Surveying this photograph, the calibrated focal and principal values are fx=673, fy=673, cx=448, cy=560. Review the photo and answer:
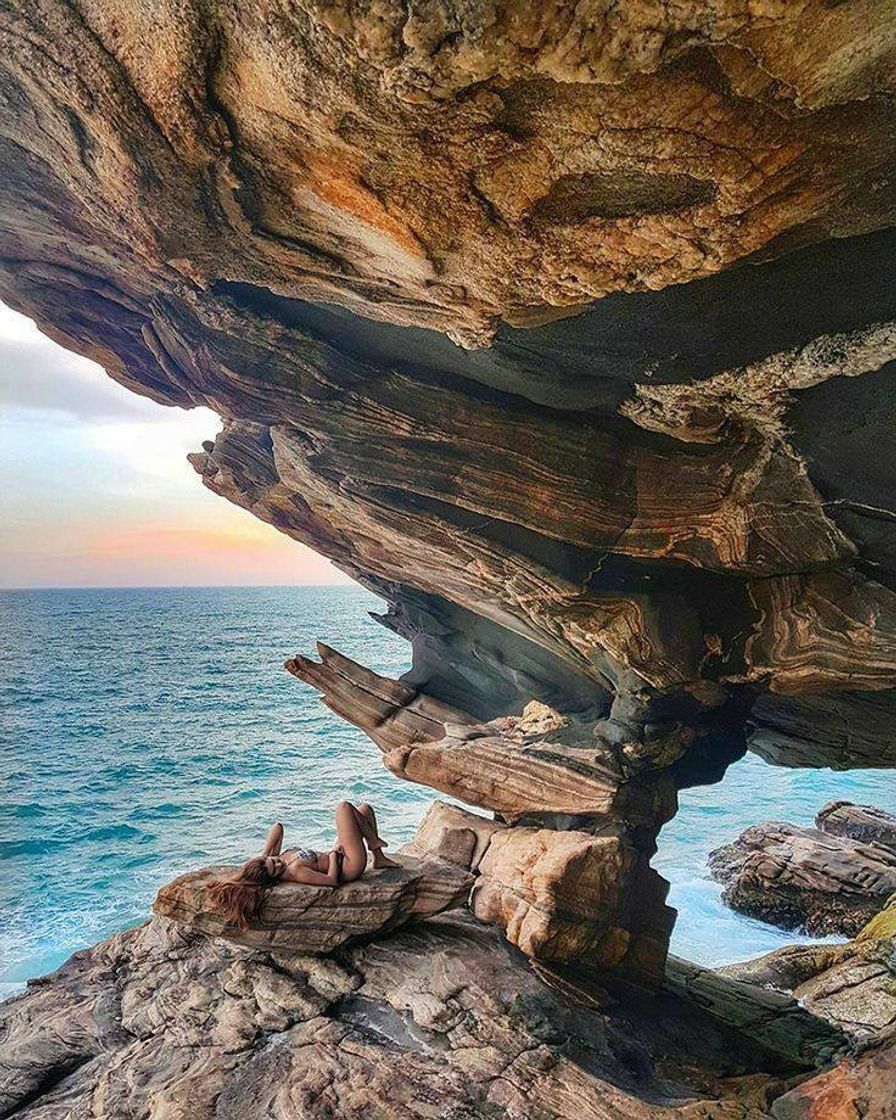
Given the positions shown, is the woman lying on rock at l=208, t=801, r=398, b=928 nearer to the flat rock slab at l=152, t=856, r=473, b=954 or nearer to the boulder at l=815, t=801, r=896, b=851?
the flat rock slab at l=152, t=856, r=473, b=954

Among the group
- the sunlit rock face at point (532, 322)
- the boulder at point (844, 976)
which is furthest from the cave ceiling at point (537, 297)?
the boulder at point (844, 976)

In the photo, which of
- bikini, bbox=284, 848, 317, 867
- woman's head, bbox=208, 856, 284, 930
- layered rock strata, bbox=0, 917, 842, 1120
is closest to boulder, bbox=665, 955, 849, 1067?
layered rock strata, bbox=0, 917, 842, 1120

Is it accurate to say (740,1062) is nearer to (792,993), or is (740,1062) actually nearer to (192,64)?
(792,993)

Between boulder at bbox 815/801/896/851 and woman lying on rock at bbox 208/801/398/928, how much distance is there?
2157 cm

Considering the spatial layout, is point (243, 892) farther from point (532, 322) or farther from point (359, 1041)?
point (532, 322)

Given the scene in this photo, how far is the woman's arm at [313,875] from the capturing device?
10695 millimetres

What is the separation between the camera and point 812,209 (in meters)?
4.67

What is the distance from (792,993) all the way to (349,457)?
662 inches

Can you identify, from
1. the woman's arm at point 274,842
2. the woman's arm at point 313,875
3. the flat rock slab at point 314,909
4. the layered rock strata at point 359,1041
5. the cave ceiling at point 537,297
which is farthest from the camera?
the woman's arm at point 274,842

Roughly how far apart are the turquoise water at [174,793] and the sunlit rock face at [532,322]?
13640mm

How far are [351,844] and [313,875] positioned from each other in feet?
2.57

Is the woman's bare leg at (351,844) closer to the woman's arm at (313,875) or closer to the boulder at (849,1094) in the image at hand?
the woman's arm at (313,875)

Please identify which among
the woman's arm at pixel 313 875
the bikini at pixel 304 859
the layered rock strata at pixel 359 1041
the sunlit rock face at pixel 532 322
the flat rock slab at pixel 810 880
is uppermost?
the sunlit rock face at pixel 532 322

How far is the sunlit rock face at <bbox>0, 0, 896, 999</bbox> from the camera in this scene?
366cm
